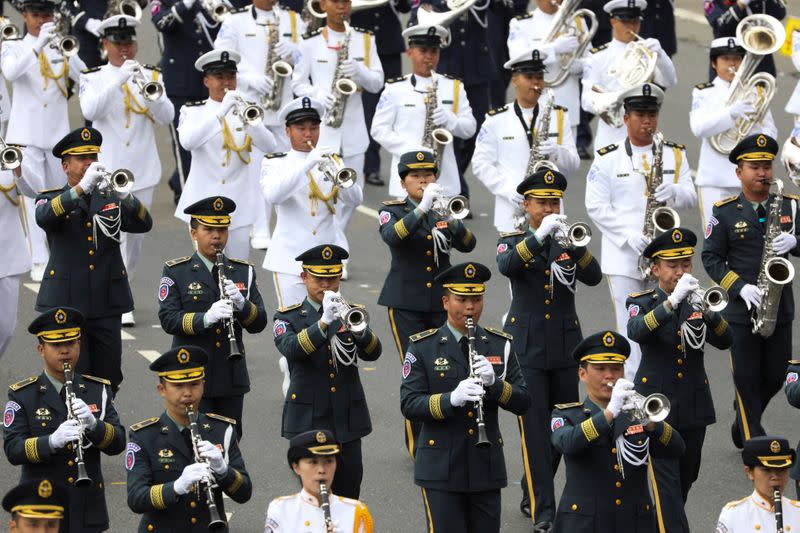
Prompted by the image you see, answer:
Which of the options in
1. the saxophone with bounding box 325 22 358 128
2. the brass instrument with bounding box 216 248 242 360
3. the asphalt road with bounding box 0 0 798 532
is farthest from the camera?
the saxophone with bounding box 325 22 358 128

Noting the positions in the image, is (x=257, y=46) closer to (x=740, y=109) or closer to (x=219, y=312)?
(x=740, y=109)

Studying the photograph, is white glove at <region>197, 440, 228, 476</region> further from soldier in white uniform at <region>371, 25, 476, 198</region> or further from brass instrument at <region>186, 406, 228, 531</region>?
soldier in white uniform at <region>371, 25, 476, 198</region>

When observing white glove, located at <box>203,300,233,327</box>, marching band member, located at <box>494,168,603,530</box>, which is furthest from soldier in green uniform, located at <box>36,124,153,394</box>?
marching band member, located at <box>494,168,603,530</box>

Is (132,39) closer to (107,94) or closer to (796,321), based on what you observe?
(107,94)

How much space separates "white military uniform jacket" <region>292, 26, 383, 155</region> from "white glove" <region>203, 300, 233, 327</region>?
6.02 metres

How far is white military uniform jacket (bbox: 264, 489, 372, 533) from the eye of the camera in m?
8.84

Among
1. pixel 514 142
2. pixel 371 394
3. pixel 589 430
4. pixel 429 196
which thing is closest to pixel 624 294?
pixel 514 142

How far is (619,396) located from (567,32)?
9.56 m

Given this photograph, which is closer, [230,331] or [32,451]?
[32,451]

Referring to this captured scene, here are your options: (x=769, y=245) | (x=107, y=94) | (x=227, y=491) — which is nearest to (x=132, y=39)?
(x=107, y=94)

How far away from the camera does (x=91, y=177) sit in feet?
40.0

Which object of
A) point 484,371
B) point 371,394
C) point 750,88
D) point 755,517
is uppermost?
point 750,88

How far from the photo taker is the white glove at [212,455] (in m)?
9.20

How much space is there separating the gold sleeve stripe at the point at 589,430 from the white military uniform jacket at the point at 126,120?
23.0 feet
